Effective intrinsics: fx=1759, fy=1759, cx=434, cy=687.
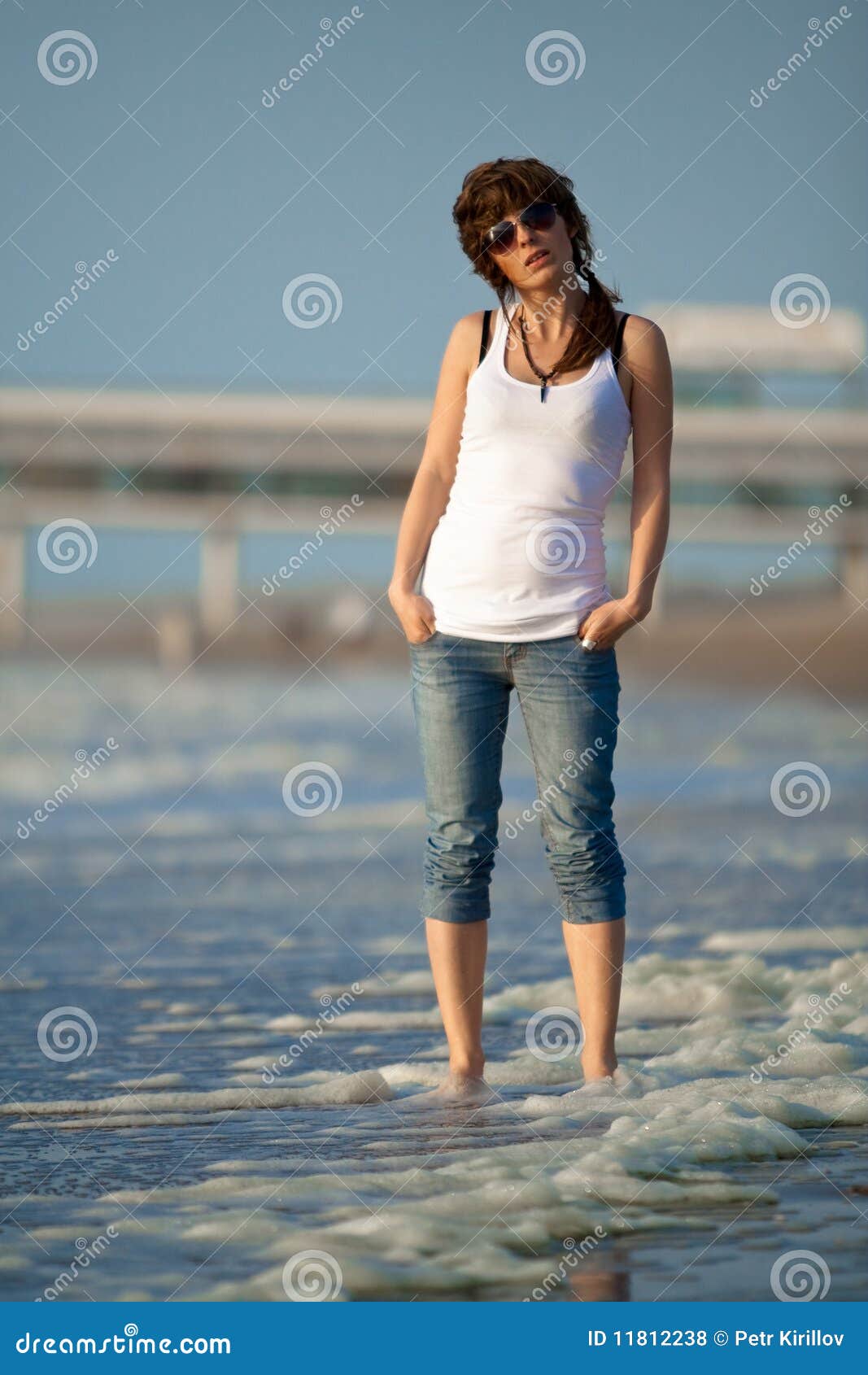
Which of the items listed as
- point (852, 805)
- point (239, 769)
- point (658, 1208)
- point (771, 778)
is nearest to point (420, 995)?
point (658, 1208)

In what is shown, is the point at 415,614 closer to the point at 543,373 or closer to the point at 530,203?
the point at 543,373

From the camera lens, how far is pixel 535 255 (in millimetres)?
2863

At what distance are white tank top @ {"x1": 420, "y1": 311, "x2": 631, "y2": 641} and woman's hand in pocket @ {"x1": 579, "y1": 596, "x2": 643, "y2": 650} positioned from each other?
3 centimetres

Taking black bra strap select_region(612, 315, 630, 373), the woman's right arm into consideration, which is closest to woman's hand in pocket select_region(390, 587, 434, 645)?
the woman's right arm

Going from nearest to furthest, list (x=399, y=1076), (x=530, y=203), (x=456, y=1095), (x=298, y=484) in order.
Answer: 1. (x=530, y=203)
2. (x=456, y=1095)
3. (x=399, y=1076)
4. (x=298, y=484)

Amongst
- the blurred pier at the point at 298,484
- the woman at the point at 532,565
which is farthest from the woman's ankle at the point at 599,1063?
the blurred pier at the point at 298,484

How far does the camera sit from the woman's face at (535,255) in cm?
286

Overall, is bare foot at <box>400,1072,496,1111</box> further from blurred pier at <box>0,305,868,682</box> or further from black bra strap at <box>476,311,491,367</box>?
blurred pier at <box>0,305,868,682</box>

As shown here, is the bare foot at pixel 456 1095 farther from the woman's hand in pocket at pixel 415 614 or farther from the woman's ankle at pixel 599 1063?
the woman's hand in pocket at pixel 415 614

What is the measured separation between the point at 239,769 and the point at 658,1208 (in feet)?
33.4

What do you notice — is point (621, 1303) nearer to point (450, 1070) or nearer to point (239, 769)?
point (450, 1070)

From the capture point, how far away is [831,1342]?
192cm

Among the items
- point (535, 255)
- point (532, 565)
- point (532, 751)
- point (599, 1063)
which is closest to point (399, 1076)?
Answer: point (599, 1063)

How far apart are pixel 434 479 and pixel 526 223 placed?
451 mm
